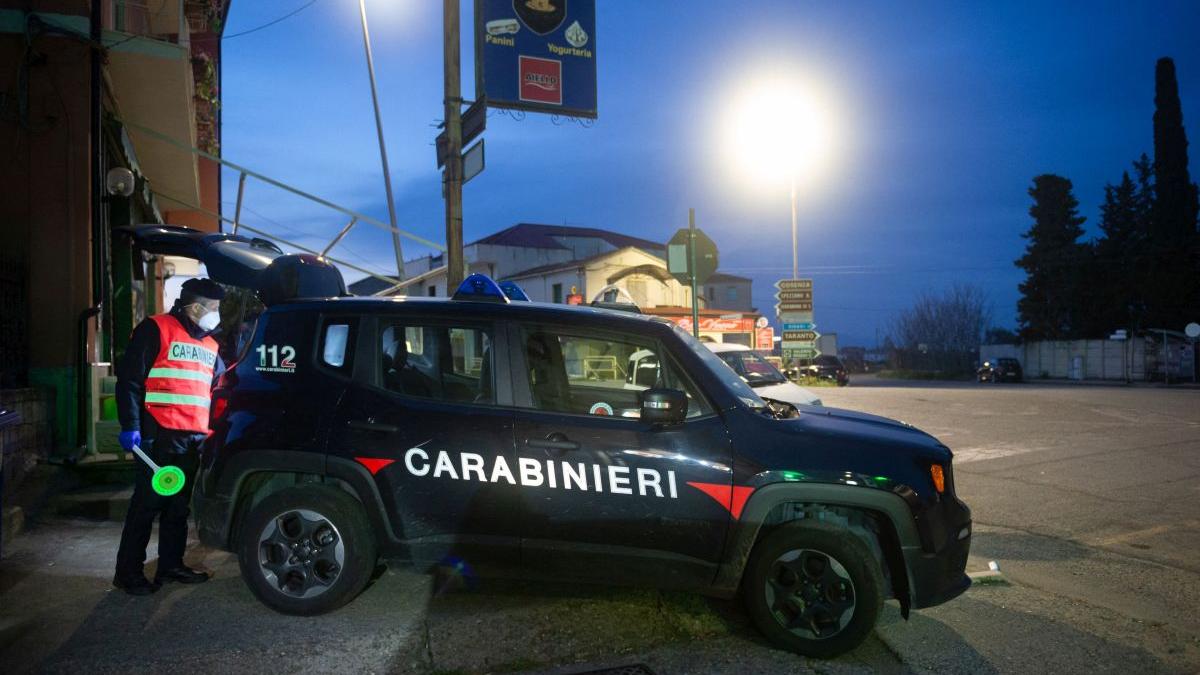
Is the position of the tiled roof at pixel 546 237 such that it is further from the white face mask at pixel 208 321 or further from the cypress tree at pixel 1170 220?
the white face mask at pixel 208 321

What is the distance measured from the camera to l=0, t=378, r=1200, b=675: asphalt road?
3.89 metres

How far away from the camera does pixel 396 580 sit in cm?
509

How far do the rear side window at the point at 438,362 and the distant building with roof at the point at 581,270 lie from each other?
113 ft

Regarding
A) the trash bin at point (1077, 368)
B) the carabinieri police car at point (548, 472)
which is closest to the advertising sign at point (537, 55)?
the carabinieri police car at point (548, 472)

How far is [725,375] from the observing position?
14.4 ft

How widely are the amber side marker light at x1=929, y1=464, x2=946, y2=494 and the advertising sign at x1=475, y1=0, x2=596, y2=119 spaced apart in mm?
6820

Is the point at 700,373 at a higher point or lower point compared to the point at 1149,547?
higher

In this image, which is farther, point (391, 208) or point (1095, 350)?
point (1095, 350)

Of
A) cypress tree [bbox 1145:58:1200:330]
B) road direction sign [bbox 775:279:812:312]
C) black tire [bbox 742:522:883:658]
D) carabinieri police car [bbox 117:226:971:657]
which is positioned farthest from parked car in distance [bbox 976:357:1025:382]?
black tire [bbox 742:522:883:658]

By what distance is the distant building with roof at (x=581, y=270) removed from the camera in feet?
149

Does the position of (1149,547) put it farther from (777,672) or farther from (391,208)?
(391,208)

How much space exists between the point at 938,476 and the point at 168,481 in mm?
4199

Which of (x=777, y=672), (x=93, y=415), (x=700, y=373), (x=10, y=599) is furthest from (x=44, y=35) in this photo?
(x=777, y=672)

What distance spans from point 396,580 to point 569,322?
6.56 ft
